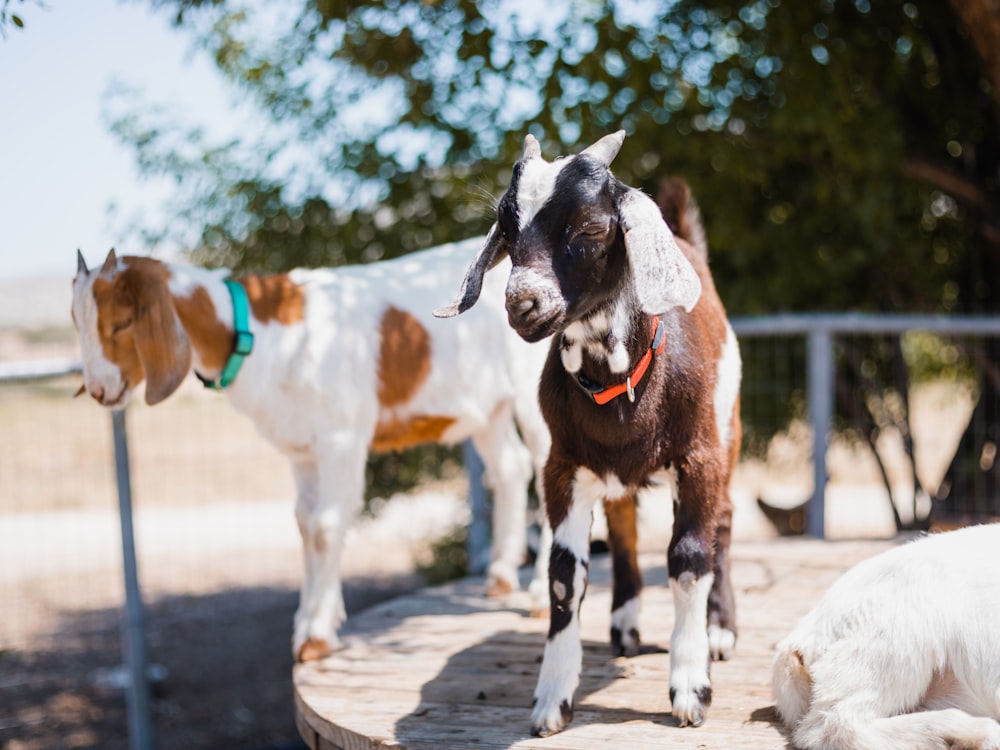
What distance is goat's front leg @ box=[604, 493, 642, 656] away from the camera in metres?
3.21

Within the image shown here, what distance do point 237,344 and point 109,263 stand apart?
46cm

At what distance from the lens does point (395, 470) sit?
22.6 feet

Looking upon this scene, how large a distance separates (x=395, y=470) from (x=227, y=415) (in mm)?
1493

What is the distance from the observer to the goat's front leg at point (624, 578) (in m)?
3.21

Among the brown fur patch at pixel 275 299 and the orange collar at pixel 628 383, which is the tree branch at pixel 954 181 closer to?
the brown fur patch at pixel 275 299

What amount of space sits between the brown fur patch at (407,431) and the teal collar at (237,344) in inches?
21.4

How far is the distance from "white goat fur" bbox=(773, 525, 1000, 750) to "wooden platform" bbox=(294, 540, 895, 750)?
0.28m

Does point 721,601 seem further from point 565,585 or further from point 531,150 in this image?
point 531,150

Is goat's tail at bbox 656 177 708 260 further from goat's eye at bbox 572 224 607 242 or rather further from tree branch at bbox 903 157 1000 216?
tree branch at bbox 903 157 1000 216

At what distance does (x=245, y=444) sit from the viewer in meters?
8.34

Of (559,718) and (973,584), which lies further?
(559,718)

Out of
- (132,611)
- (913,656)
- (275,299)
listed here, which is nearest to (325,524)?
(275,299)

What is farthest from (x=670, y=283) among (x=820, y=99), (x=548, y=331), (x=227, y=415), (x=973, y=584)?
(x=227, y=415)

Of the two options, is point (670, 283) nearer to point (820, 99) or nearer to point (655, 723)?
point (655, 723)
